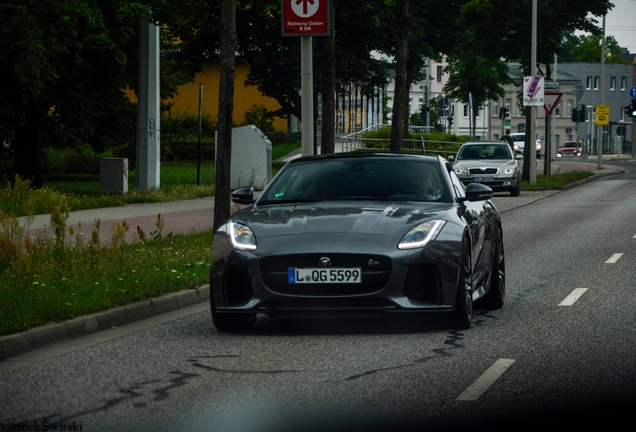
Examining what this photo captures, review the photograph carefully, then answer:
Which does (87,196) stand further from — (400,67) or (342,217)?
(342,217)

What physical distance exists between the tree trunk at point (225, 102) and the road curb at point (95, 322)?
156 inches

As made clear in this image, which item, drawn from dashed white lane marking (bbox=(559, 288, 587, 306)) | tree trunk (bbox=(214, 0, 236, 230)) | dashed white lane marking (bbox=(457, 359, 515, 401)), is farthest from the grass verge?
dashed white lane marking (bbox=(457, 359, 515, 401))

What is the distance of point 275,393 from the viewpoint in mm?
7070

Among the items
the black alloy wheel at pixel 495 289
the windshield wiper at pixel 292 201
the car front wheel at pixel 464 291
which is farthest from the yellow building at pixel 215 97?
the car front wheel at pixel 464 291

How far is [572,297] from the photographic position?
12.1 metres

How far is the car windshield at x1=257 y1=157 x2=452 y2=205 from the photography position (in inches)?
408

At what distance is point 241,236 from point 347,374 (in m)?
2.10

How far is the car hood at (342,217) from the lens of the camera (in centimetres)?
933

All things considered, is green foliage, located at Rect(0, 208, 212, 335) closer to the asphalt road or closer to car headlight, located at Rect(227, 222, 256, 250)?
the asphalt road

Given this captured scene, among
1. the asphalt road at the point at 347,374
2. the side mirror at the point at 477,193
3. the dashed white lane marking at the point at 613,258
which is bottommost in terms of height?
the dashed white lane marking at the point at 613,258

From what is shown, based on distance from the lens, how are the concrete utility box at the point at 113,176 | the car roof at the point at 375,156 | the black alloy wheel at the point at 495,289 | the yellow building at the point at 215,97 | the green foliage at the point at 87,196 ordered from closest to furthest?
the car roof at the point at 375,156, the black alloy wheel at the point at 495,289, the green foliage at the point at 87,196, the concrete utility box at the point at 113,176, the yellow building at the point at 215,97

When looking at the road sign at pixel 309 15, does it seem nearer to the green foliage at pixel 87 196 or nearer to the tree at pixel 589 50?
the green foliage at pixel 87 196

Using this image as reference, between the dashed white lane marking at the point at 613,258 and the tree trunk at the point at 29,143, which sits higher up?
the tree trunk at the point at 29,143

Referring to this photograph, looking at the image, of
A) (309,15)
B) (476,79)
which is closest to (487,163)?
(309,15)
